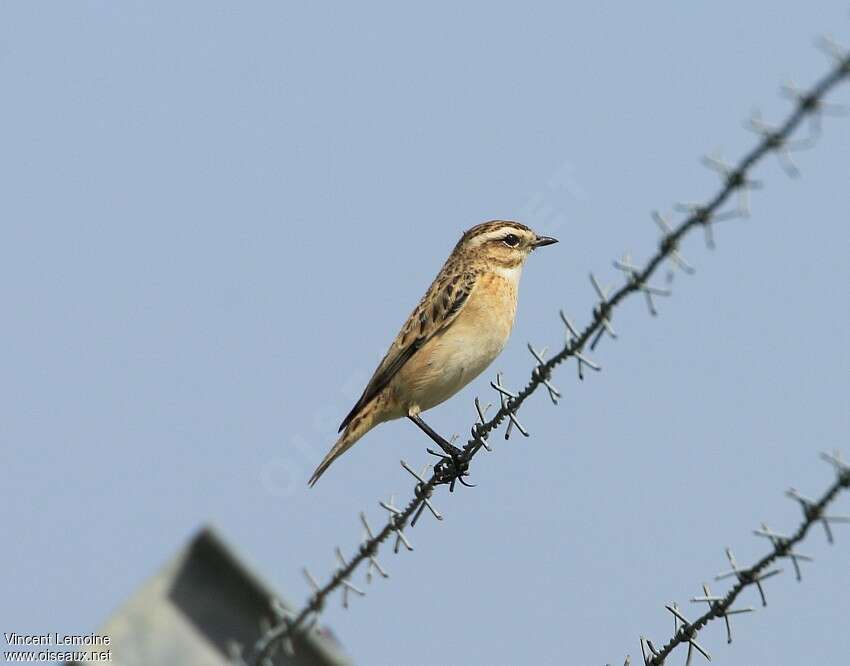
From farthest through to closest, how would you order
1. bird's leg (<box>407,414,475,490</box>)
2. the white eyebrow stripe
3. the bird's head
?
the white eyebrow stripe → the bird's head → bird's leg (<box>407,414,475,490</box>)

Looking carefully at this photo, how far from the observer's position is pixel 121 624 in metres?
5.41

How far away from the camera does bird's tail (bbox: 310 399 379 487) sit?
406 inches

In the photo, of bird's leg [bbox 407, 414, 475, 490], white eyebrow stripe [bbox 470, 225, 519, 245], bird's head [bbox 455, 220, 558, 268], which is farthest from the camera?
white eyebrow stripe [bbox 470, 225, 519, 245]

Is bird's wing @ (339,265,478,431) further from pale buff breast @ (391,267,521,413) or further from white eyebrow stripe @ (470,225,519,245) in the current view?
white eyebrow stripe @ (470,225,519,245)

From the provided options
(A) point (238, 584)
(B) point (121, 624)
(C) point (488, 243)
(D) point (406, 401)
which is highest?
(C) point (488, 243)

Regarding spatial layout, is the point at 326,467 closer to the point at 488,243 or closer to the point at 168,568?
the point at 488,243

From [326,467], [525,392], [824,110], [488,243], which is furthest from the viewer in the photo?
[488,243]

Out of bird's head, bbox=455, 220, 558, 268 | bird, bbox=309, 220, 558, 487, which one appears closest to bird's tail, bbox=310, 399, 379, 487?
bird, bbox=309, 220, 558, 487

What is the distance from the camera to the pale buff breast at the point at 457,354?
10188 mm

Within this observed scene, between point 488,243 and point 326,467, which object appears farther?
point 488,243

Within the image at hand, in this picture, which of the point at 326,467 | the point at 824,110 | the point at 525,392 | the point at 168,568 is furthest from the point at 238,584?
the point at 326,467

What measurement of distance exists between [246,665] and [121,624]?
→ 64 cm

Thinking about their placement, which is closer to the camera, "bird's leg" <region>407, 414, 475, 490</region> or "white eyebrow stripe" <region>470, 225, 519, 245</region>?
"bird's leg" <region>407, 414, 475, 490</region>

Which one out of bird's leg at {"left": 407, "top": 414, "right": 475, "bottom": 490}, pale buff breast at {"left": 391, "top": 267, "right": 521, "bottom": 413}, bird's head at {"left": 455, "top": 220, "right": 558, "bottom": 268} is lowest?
bird's leg at {"left": 407, "top": 414, "right": 475, "bottom": 490}
